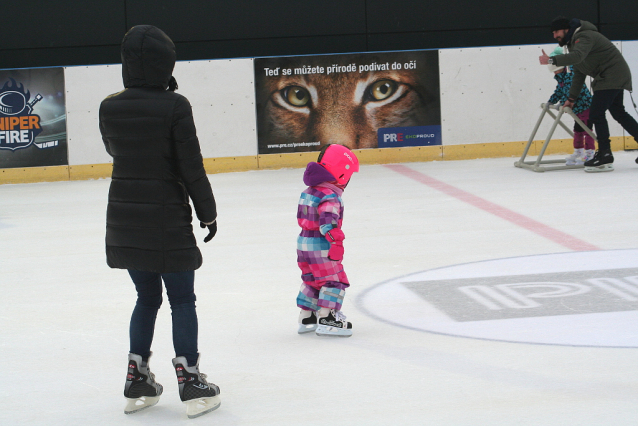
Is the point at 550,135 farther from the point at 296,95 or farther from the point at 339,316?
the point at 339,316

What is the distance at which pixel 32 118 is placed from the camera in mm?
11938

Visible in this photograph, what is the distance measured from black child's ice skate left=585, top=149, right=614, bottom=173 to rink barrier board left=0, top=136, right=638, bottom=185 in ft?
6.82

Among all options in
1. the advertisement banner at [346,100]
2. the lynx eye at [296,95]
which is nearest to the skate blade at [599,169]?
the advertisement banner at [346,100]

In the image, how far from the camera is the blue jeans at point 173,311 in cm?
334

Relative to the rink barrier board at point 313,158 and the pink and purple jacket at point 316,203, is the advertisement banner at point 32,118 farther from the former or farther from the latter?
the pink and purple jacket at point 316,203

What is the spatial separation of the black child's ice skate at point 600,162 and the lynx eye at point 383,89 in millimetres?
3150

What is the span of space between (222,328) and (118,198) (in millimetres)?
1417

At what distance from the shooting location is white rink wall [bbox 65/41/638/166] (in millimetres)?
12102

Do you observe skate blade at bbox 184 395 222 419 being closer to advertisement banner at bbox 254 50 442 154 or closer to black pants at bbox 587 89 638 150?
black pants at bbox 587 89 638 150

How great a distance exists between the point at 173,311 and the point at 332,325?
116 cm

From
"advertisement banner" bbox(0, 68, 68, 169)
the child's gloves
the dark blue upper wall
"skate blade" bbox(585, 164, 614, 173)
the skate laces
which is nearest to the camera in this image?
the child's gloves

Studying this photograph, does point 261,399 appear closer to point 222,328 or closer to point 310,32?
point 222,328

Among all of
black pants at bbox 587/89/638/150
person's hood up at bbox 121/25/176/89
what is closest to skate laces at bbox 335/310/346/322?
person's hood up at bbox 121/25/176/89

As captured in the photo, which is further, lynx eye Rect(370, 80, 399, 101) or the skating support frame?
lynx eye Rect(370, 80, 399, 101)
